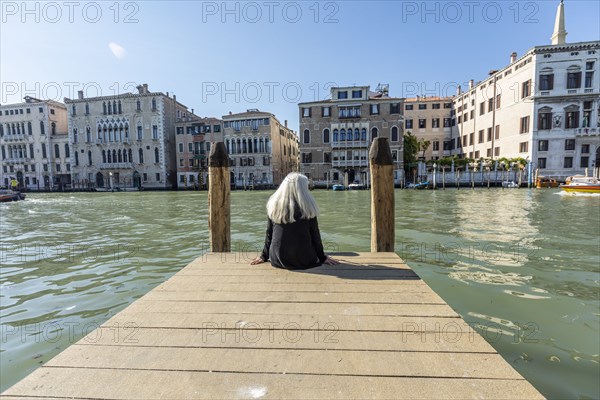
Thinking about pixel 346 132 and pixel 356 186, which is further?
pixel 346 132

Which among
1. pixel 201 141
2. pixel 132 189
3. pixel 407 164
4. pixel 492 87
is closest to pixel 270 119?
pixel 201 141

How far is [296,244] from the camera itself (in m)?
3.77

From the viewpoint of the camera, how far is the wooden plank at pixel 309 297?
288cm

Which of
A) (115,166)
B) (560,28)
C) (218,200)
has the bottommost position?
(218,200)

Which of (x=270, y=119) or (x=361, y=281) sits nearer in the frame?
(x=361, y=281)

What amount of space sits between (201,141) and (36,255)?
146 ft

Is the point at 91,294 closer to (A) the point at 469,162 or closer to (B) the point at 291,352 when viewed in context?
(B) the point at 291,352

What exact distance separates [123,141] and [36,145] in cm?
1574

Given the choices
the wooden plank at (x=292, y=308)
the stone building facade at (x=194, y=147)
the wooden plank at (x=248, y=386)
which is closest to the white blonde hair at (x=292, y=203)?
the wooden plank at (x=292, y=308)

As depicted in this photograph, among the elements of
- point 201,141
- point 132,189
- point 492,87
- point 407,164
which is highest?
point 492,87

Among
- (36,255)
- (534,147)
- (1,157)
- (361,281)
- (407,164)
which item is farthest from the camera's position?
(1,157)

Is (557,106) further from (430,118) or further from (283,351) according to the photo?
(283,351)

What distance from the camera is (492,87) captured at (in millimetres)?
45031

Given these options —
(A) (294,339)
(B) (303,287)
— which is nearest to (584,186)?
(B) (303,287)
